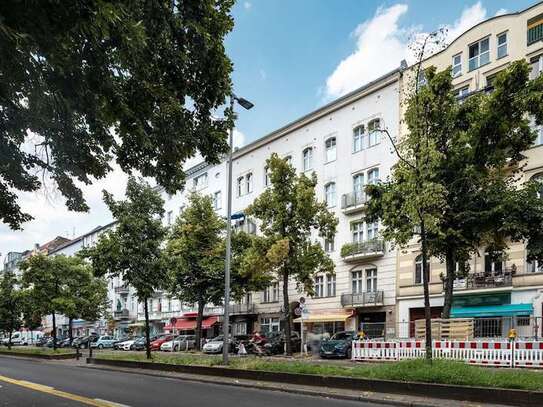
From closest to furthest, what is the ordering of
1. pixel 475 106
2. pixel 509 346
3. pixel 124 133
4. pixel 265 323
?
1. pixel 124 133
2. pixel 509 346
3. pixel 475 106
4. pixel 265 323

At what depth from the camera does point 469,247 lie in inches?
850

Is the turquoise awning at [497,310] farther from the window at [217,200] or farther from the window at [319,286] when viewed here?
the window at [217,200]

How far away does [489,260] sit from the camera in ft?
96.3

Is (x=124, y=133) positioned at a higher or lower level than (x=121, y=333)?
higher

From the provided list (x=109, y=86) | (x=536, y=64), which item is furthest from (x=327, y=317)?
(x=109, y=86)

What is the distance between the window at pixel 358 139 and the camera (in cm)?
4022

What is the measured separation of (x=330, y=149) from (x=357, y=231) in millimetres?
6978

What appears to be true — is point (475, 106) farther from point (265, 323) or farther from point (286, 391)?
point (265, 323)

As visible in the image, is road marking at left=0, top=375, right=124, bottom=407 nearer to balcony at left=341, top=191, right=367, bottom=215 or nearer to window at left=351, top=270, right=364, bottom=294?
window at left=351, top=270, right=364, bottom=294

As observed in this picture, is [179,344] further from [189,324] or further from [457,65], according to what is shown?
[457,65]

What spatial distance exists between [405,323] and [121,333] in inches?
2040

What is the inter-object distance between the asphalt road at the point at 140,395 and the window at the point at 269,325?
28309 mm

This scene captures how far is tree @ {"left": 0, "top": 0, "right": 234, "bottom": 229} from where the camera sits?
5930mm

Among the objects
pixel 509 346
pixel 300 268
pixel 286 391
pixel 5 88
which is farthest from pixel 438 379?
pixel 300 268
